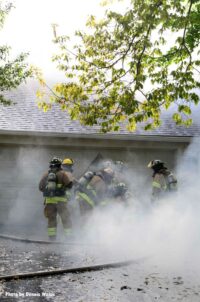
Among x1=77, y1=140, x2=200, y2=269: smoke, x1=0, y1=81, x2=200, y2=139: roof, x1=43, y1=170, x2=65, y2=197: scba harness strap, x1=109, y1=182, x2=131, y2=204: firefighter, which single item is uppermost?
x1=0, y1=81, x2=200, y2=139: roof

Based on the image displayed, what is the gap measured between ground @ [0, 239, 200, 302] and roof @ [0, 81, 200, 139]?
500 cm

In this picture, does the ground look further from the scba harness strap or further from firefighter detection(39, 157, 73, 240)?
the scba harness strap

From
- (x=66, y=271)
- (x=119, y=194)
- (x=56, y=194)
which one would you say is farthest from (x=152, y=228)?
(x=66, y=271)

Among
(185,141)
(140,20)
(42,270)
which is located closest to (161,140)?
(185,141)

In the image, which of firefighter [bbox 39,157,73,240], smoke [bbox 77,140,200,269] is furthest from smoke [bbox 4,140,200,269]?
firefighter [bbox 39,157,73,240]

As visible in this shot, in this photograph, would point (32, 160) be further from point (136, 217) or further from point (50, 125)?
point (136, 217)

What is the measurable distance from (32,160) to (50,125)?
3.70 ft

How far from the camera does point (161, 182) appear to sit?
34.8 ft

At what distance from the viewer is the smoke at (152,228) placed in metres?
8.12

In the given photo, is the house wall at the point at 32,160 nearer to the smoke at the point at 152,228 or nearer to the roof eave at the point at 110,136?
the roof eave at the point at 110,136

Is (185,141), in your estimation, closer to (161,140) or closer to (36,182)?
(161,140)

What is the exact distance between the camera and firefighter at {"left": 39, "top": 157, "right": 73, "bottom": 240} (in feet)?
32.0

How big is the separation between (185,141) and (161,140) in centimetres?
78

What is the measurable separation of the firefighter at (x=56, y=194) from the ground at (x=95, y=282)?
196cm
